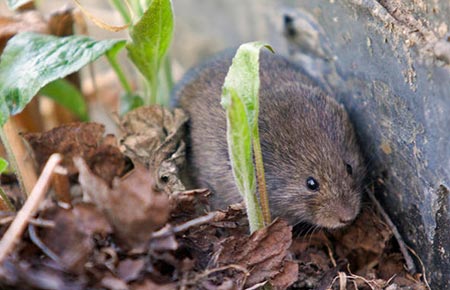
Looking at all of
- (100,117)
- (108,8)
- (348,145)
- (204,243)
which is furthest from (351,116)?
(108,8)

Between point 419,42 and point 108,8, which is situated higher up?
point 419,42

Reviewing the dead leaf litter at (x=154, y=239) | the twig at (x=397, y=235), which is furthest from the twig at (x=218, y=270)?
the twig at (x=397, y=235)

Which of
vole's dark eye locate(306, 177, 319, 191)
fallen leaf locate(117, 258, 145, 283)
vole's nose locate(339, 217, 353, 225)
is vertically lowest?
vole's nose locate(339, 217, 353, 225)

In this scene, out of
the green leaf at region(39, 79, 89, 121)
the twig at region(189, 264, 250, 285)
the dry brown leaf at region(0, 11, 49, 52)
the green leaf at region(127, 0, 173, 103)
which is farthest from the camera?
the green leaf at region(39, 79, 89, 121)

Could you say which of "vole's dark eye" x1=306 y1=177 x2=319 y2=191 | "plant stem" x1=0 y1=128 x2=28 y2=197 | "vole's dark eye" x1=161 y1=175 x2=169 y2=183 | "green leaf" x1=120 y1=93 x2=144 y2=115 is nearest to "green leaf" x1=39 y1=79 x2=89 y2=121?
"green leaf" x1=120 y1=93 x2=144 y2=115

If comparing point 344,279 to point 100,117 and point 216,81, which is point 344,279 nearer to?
point 216,81

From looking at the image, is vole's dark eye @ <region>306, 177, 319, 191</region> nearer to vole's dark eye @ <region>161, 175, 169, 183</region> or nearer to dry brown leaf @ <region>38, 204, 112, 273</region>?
vole's dark eye @ <region>161, 175, 169, 183</region>
